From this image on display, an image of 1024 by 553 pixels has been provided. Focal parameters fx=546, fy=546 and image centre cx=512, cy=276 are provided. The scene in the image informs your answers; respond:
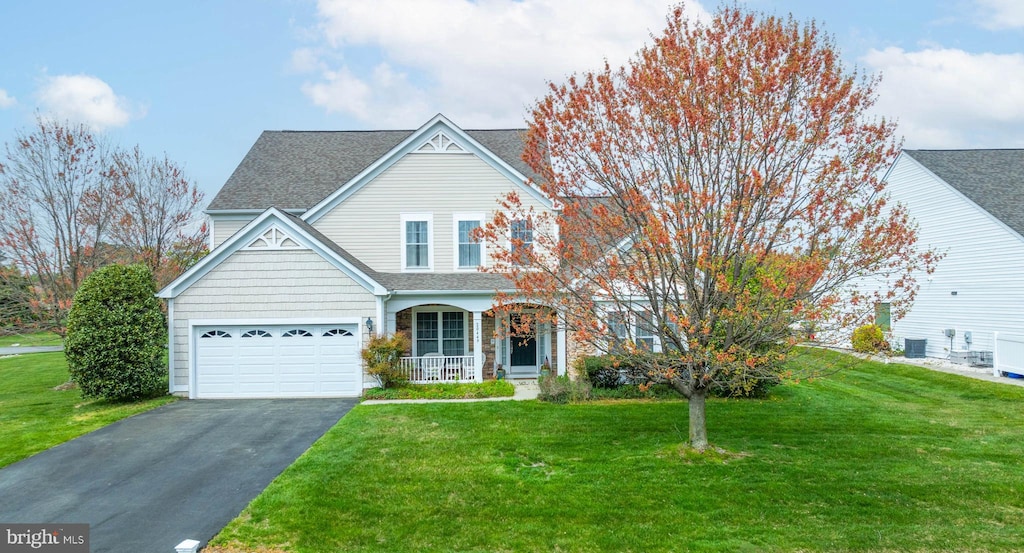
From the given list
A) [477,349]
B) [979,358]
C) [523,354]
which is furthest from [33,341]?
[979,358]

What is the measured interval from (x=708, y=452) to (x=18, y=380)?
23.3 m

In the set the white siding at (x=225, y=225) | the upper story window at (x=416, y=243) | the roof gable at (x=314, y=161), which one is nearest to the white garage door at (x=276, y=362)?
the upper story window at (x=416, y=243)

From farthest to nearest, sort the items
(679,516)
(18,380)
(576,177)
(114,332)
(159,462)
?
(18,380), (114,332), (159,462), (576,177), (679,516)

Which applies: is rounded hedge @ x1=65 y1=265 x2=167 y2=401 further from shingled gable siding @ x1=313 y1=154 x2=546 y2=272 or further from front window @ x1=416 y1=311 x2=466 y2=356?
front window @ x1=416 y1=311 x2=466 y2=356

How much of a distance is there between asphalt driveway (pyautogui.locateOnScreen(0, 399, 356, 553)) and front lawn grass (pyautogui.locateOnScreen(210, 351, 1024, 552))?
23.4 inches

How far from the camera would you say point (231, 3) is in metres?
16.8

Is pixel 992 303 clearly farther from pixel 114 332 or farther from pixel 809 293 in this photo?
pixel 114 332

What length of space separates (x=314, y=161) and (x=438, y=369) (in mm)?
9467

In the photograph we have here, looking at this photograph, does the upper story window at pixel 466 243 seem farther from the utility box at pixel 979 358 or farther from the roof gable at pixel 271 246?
the utility box at pixel 979 358

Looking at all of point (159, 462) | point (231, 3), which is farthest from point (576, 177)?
point (231, 3)

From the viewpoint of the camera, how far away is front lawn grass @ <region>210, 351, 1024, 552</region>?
632cm

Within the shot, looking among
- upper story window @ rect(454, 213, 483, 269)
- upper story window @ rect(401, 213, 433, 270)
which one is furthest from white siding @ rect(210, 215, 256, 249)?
upper story window @ rect(454, 213, 483, 269)

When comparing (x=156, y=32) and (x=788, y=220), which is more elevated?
(x=156, y=32)

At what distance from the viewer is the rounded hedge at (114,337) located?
1378 centimetres
